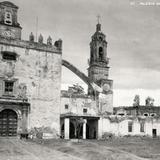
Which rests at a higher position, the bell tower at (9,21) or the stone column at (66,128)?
the bell tower at (9,21)

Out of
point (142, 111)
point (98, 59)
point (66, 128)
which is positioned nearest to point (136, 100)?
point (142, 111)

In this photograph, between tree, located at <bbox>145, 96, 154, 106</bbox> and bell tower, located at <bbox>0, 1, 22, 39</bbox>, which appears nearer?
bell tower, located at <bbox>0, 1, 22, 39</bbox>

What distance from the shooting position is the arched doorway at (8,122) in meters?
28.0

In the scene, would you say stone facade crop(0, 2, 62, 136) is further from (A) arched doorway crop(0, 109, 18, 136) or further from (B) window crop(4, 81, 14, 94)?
(A) arched doorway crop(0, 109, 18, 136)

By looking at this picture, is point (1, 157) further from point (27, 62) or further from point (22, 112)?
point (27, 62)

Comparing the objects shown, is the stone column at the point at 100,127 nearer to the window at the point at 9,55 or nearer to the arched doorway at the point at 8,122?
the arched doorway at the point at 8,122

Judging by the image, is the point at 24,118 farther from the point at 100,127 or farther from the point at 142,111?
the point at 142,111

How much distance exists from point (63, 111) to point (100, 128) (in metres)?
7.45

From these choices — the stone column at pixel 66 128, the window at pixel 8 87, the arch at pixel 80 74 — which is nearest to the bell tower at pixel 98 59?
the arch at pixel 80 74

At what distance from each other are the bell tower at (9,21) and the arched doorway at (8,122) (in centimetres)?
764

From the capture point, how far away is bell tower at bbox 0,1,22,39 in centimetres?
3022

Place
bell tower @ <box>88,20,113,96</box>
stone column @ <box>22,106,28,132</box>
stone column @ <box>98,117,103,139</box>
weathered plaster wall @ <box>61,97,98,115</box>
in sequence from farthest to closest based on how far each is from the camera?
bell tower @ <box>88,20,113,96</box> → weathered plaster wall @ <box>61,97,98,115</box> → stone column @ <box>98,117,103,139</box> → stone column @ <box>22,106,28,132</box>

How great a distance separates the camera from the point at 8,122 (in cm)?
2833

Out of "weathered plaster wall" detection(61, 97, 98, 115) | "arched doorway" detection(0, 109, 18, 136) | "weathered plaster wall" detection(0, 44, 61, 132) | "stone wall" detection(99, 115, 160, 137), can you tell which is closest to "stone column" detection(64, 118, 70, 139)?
"weathered plaster wall" detection(0, 44, 61, 132)
